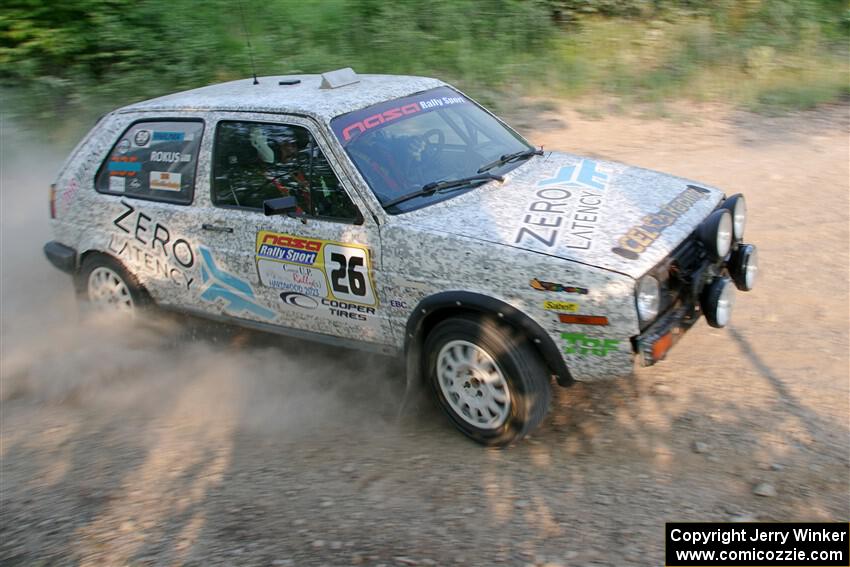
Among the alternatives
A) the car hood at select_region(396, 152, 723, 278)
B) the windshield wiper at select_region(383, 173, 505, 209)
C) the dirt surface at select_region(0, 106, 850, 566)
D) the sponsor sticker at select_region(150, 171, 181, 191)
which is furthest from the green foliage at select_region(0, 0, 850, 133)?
the windshield wiper at select_region(383, 173, 505, 209)

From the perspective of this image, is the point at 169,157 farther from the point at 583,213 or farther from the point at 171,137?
the point at 583,213

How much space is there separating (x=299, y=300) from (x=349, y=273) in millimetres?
443

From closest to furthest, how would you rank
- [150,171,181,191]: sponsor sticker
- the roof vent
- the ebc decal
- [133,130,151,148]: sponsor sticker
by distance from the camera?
1. the ebc decal
2. the roof vent
3. [150,171,181,191]: sponsor sticker
4. [133,130,151,148]: sponsor sticker

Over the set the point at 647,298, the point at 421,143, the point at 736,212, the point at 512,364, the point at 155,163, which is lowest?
the point at 512,364

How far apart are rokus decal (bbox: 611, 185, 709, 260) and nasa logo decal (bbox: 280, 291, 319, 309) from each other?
1.77 metres

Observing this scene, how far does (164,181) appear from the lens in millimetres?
5176

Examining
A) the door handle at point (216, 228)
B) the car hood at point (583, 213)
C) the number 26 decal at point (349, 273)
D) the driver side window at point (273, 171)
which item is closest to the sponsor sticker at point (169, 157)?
the driver side window at point (273, 171)

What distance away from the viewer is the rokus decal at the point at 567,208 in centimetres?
386

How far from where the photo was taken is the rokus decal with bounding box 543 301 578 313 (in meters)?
3.65

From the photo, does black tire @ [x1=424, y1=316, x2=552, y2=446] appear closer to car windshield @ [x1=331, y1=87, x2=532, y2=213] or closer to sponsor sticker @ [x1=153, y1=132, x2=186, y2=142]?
car windshield @ [x1=331, y1=87, x2=532, y2=213]

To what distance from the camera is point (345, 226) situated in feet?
14.1

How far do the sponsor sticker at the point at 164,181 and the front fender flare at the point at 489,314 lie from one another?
1996mm

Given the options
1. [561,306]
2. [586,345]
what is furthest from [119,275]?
[586,345]

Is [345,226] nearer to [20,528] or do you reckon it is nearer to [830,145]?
[20,528]
